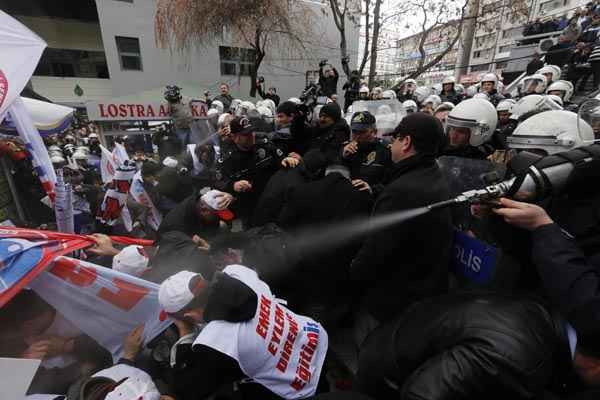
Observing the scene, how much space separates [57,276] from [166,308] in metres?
0.60

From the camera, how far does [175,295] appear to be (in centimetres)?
173

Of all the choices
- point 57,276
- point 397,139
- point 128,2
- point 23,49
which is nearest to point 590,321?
point 397,139

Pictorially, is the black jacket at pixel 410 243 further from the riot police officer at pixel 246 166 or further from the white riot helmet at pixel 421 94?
the white riot helmet at pixel 421 94

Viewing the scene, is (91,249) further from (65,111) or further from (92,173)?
(92,173)

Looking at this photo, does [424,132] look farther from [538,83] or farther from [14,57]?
[538,83]

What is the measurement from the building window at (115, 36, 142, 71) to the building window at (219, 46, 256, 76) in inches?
170

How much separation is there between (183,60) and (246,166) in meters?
15.8

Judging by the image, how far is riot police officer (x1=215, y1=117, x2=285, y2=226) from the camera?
3.56m

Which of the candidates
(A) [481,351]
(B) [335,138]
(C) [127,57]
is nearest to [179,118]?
(B) [335,138]

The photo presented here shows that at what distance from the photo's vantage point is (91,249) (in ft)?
6.75

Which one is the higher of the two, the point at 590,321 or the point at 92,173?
the point at 590,321

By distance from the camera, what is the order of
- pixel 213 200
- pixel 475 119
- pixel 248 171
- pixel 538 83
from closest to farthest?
1. pixel 213 200
2. pixel 475 119
3. pixel 248 171
4. pixel 538 83

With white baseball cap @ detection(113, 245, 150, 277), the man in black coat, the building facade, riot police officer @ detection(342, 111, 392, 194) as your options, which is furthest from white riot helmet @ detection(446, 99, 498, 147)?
the building facade

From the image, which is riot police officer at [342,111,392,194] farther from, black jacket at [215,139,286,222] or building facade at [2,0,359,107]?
building facade at [2,0,359,107]
